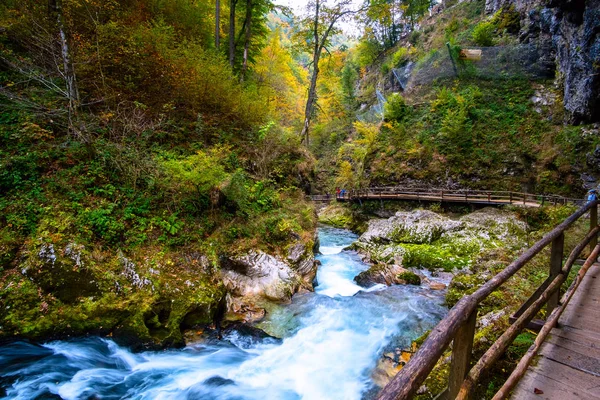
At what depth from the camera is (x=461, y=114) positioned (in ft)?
66.7

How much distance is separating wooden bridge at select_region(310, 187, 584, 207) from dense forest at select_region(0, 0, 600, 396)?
33.0 inches

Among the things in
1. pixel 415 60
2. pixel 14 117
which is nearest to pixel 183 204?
pixel 14 117

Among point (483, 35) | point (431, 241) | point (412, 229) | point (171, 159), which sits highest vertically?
point (483, 35)

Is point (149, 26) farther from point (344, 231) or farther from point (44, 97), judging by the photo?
point (344, 231)

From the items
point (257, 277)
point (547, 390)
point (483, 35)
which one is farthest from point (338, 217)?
point (547, 390)

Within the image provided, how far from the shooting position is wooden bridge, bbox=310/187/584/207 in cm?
1497

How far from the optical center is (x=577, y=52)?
14.4 m

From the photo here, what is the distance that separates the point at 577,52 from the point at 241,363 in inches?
811

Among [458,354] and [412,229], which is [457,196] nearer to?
[412,229]

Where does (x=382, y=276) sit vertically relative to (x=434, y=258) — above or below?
below

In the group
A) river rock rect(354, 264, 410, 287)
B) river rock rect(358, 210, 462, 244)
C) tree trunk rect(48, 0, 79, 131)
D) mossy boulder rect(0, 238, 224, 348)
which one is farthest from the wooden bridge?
tree trunk rect(48, 0, 79, 131)

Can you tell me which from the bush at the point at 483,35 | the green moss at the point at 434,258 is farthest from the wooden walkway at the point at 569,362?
the bush at the point at 483,35

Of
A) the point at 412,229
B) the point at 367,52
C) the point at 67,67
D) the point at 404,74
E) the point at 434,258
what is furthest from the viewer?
the point at 367,52

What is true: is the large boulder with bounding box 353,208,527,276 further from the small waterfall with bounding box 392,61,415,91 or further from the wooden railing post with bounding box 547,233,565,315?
the small waterfall with bounding box 392,61,415,91
